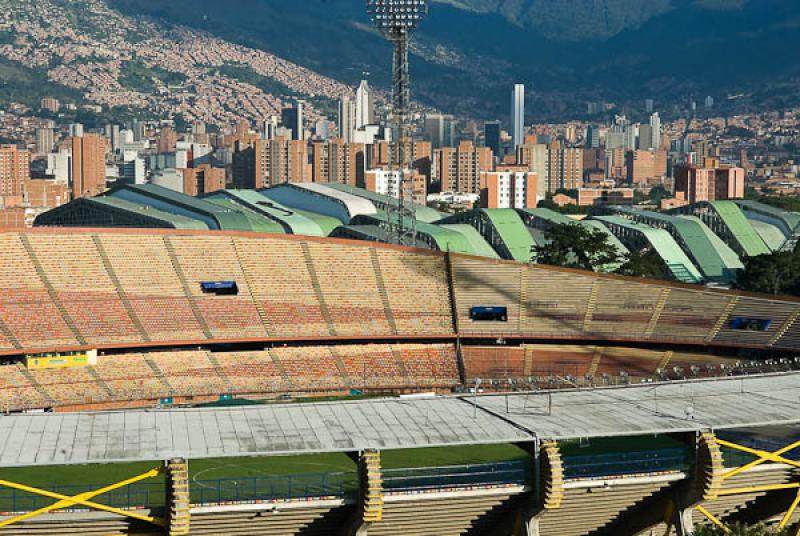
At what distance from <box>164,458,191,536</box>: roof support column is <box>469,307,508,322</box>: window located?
110 feet

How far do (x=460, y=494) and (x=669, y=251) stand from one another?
67.2m

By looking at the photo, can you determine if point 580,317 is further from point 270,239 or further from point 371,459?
→ point 371,459

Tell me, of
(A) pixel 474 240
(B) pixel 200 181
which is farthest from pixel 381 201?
(B) pixel 200 181

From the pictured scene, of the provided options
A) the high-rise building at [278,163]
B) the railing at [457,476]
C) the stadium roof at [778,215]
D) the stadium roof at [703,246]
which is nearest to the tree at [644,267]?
the stadium roof at [703,246]

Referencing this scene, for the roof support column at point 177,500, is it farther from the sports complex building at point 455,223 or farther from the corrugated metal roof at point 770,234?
the corrugated metal roof at point 770,234

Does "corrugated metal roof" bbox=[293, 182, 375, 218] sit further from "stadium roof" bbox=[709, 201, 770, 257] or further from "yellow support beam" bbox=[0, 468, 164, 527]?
"yellow support beam" bbox=[0, 468, 164, 527]

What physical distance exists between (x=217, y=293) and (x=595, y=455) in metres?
30.2

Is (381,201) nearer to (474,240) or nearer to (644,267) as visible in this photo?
(474,240)

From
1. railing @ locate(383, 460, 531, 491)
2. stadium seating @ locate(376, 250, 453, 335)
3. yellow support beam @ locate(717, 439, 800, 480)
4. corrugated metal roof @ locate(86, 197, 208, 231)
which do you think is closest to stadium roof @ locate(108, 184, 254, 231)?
corrugated metal roof @ locate(86, 197, 208, 231)

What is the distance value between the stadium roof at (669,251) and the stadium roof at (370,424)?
183ft

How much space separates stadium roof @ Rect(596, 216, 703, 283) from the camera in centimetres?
8994

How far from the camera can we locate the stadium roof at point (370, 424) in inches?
1107

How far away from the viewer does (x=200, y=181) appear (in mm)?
184000

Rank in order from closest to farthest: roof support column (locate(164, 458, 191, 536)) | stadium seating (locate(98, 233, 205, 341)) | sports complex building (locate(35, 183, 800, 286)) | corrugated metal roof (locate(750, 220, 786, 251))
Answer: roof support column (locate(164, 458, 191, 536)) < stadium seating (locate(98, 233, 205, 341)) < sports complex building (locate(35, 183, 800, 286)) < corrugated metal roof (locate(750, 220, 786, 251))
